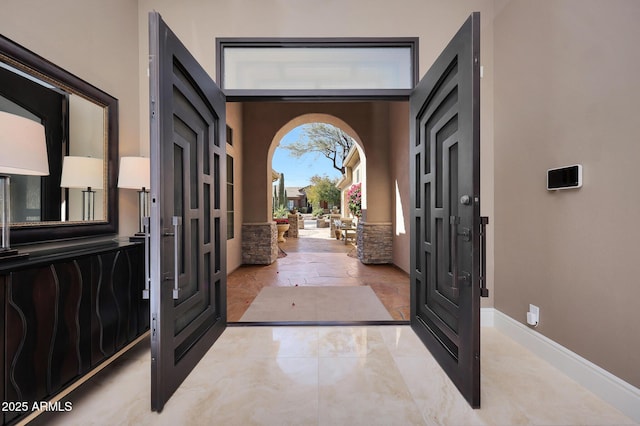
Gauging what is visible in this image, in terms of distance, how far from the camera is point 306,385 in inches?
69.5

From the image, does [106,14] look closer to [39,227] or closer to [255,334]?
[39,227]

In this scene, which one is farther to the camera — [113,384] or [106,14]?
[106,14]

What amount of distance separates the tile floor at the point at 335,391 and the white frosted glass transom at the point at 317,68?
231 cm

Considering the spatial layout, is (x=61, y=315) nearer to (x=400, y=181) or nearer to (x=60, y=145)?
(x=60, y=145)

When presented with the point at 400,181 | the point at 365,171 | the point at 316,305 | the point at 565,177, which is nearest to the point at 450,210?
the point at 565,177

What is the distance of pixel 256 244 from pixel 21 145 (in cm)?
454

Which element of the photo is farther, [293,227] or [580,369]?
[293,227]

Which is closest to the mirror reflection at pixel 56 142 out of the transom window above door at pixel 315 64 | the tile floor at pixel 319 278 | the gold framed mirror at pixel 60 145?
the gold framed mirror at pixel 60 145

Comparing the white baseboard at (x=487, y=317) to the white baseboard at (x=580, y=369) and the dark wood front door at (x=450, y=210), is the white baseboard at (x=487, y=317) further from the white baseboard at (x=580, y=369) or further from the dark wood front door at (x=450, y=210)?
the dark wood front door at (x=450, y=210)

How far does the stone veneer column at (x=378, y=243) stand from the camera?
568cm

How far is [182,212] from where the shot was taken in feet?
5.92

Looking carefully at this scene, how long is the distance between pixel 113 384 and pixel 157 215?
4.07 feet

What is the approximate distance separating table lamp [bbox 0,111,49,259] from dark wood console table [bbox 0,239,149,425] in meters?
0.21

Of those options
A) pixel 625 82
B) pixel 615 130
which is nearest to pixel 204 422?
pixel 615 130
